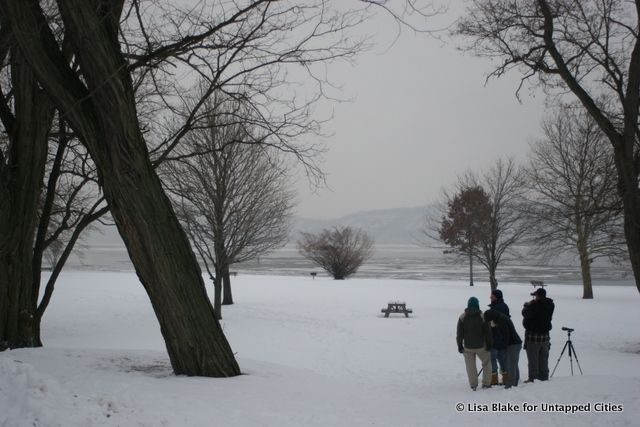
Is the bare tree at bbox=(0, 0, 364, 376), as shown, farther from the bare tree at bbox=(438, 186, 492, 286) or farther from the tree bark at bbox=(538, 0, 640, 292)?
the bare tree at bbox=(438, 186, 492, 286)

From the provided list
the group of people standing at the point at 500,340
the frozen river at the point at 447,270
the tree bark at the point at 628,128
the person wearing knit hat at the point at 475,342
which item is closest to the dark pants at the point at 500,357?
the group of people standing at the point at 500,340

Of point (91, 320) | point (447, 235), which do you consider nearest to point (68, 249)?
point (91, 320)

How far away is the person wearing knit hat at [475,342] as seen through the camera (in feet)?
28.3

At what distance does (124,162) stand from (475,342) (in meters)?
5.95

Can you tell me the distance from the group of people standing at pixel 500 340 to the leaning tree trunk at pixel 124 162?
407cm

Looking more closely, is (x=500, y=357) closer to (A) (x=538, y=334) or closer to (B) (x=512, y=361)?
(B) (x=512, y=361)

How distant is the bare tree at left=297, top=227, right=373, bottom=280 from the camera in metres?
43.5

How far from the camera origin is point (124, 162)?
621cm

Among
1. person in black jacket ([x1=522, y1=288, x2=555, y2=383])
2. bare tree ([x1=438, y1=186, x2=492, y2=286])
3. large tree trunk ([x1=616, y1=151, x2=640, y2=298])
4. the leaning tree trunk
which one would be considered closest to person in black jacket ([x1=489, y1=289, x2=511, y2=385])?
person in black jacket ([x1=522, y1=288, x2=555, y2=383])

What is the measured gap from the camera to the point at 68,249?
1046 centimetres

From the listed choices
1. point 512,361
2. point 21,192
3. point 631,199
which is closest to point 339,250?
point 631,199

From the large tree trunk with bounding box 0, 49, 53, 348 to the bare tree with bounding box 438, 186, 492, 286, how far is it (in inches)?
1019

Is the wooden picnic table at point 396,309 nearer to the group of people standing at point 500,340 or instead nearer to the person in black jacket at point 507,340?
the group of people standing at point 500,340

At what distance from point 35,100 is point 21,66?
54 centimetres
